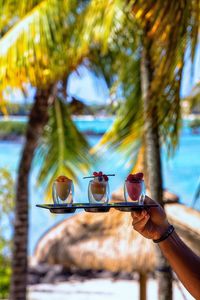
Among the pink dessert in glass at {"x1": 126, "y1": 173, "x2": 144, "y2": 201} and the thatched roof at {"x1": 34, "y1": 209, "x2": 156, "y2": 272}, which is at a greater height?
the pink dessert in glass at {"x1": 126, "y1": 173, "x2": 144, "y2": 201}

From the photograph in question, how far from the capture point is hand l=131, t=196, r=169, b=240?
2404 mm

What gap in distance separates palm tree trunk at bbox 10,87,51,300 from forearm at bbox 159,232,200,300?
267 inches

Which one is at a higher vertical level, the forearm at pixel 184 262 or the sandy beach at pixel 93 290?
the forearm at pixel 184 262

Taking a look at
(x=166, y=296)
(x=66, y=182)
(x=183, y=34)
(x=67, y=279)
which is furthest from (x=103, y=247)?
(x=67, y=279)

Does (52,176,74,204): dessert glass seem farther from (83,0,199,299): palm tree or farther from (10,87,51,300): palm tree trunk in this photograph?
(10,87,51,300): palm tree trunk

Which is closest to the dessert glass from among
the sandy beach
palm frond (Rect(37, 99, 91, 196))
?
palm frond (Rect(37, 99, 91, 196))

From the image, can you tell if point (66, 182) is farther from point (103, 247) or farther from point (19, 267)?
point (19, 267)

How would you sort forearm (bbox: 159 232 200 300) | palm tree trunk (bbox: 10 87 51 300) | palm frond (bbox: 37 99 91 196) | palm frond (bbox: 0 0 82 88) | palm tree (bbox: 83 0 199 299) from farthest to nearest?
1. palm frond (bbox: 37 99 91 196)
2. palm tree trunk (bbox: 10 87 51 300)
3. palm frond (bbox: 0 0 82 88)
4. palm tree (bbox: 83 0 199 299)
5. forearm (bbox: 159 232 200 300)

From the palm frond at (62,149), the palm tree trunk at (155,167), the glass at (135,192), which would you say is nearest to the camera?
the glass at (135,192)

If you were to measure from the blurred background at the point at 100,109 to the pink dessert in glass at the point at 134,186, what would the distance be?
327 millimetres

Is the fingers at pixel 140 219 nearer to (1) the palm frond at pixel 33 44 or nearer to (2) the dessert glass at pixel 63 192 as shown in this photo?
(2) the dessert glass at pixel 63 192

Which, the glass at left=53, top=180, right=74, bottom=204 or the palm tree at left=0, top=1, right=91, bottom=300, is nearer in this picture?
the glass at left=53, top=180, right=74, bottom=204

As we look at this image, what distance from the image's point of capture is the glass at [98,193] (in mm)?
2479

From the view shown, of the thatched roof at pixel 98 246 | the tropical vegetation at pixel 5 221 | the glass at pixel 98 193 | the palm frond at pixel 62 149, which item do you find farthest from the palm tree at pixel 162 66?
the tropical vegetation at pixel 5 221
